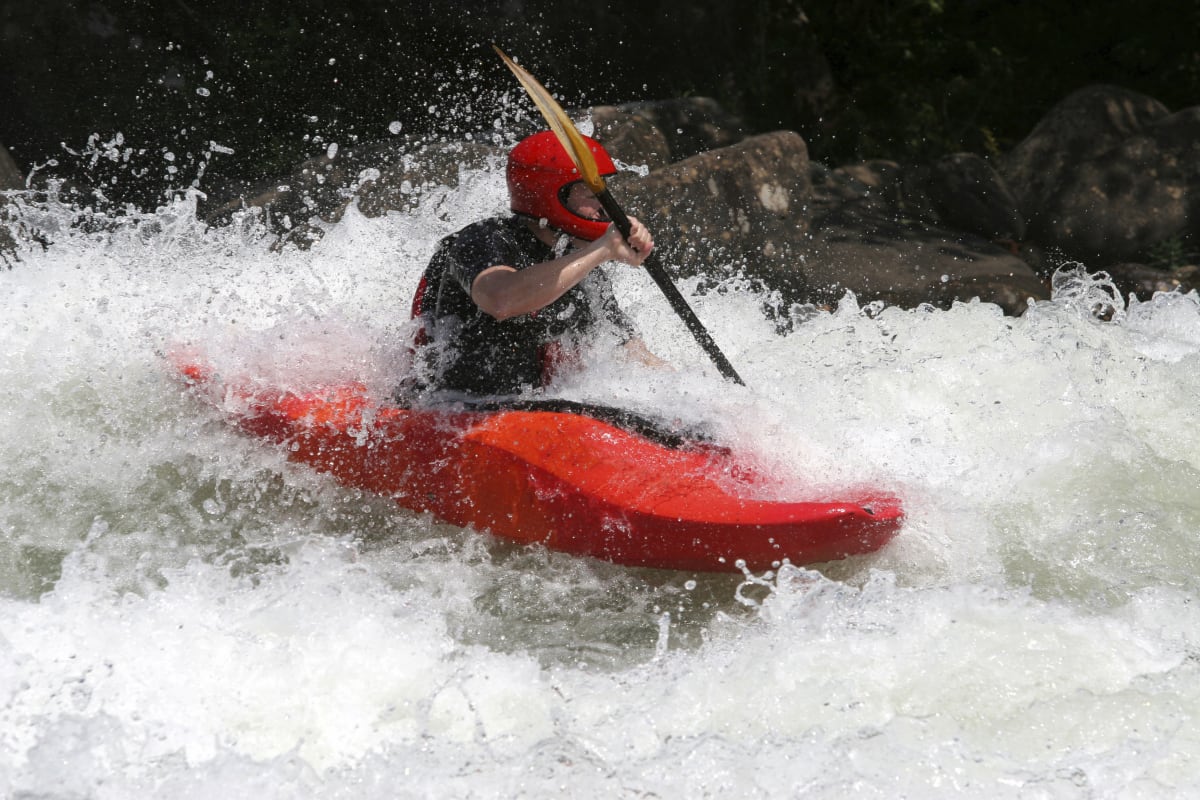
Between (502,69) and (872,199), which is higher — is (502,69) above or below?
above

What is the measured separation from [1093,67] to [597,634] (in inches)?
251

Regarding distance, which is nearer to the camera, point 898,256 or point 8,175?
point 8,175

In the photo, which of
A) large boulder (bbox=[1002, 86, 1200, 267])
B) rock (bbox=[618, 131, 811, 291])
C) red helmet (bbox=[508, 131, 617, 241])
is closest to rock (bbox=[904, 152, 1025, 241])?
large boulder (bbox=[1002, 86, 1200, 267])

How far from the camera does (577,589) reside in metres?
3.28

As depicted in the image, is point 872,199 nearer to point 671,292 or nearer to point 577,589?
point 671,292

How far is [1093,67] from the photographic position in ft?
25.4

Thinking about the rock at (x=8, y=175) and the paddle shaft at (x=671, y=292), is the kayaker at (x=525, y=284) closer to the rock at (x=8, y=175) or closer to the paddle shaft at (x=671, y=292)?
the paddle shaft at (x=671, y=292)

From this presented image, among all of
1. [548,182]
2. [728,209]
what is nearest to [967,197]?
[728,209]

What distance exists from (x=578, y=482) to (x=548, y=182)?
0.85 meters

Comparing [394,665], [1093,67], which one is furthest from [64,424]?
[1093,67]

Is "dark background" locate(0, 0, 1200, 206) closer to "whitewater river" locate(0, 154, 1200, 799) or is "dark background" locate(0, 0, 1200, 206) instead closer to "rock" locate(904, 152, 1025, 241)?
"rock" locate(904, 152, 1025, 241)

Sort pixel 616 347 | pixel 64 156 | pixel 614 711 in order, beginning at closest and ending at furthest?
pixel 614 711 < pixel 616 347 < pixel 64 156

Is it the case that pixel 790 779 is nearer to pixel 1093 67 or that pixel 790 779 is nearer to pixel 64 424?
pixel 64 424

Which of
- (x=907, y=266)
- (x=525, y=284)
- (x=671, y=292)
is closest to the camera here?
(x=525, y=284)
